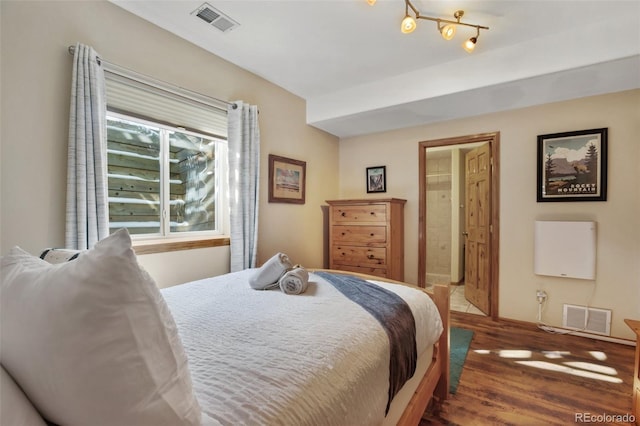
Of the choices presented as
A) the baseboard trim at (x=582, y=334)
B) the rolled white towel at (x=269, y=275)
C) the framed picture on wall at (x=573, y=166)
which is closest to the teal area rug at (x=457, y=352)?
the baseboard trim at (x=582, y=334)

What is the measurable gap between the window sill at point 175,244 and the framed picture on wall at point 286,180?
28.9 inches

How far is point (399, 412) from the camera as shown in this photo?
1.23m

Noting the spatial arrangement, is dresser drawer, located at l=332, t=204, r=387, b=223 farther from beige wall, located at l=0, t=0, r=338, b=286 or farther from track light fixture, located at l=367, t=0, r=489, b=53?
track light fixture, located at l=367, t=0, r=489, b=53

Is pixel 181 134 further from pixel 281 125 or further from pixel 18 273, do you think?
pixel 18 273

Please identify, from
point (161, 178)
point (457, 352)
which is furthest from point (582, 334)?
point (161, 178)

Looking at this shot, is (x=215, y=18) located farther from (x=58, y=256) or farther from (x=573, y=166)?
(x=573, y=166)

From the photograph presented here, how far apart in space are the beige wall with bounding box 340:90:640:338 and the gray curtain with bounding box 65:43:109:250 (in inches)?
121

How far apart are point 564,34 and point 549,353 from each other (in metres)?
2.55

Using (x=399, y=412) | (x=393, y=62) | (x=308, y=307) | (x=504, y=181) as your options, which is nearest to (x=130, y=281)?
(x=308, y=307)

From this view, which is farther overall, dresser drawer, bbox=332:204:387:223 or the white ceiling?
dresser drawer, bbox=332:204:387:223

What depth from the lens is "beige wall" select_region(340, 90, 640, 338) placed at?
2566mm

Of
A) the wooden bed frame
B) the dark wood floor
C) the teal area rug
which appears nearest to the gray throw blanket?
the wooden bed frame

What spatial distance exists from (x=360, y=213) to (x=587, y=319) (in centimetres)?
239

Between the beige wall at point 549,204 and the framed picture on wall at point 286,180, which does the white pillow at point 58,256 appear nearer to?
the framed picture on wall at point 286,180
